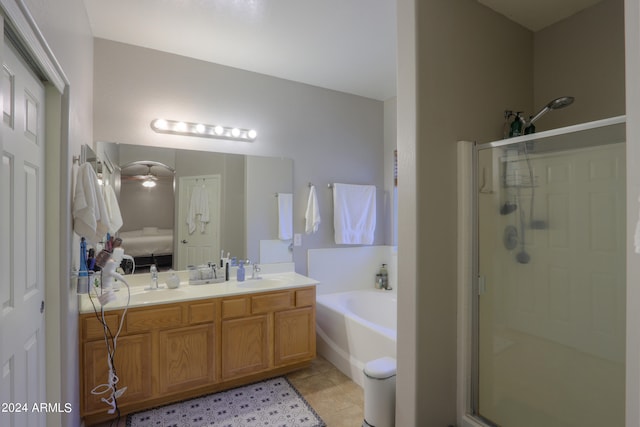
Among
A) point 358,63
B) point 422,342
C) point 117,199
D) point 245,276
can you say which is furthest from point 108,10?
point 422,342

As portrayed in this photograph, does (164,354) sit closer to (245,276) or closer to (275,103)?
(245,276)

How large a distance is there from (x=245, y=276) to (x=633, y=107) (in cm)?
279

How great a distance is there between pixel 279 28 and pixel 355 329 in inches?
95.4

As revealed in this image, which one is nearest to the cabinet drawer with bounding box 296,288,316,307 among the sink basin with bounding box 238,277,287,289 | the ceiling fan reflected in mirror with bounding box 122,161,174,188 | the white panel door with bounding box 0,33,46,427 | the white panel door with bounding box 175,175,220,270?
the sink basin with bounding box 238,277,287,289

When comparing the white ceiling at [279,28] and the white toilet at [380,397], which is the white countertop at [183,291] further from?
the white ceiling at [279,28]

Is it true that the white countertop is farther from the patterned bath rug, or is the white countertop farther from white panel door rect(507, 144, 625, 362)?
white panel door rect(507, 144, 625, 362)

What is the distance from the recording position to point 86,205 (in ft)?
5.78

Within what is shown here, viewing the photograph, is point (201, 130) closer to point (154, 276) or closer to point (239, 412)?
point (154, 276)

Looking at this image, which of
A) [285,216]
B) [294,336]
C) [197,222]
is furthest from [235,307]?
[285,216]

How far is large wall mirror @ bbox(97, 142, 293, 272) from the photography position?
264 centimetres

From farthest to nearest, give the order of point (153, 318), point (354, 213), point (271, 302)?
point (354, 213), point (271, 302), point (153, 318)

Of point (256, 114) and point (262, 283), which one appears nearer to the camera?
point (262, 283)

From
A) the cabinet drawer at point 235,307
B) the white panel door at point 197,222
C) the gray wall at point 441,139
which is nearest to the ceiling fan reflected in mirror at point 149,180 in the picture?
the white panel door at point 197,222

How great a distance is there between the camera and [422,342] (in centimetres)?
164
